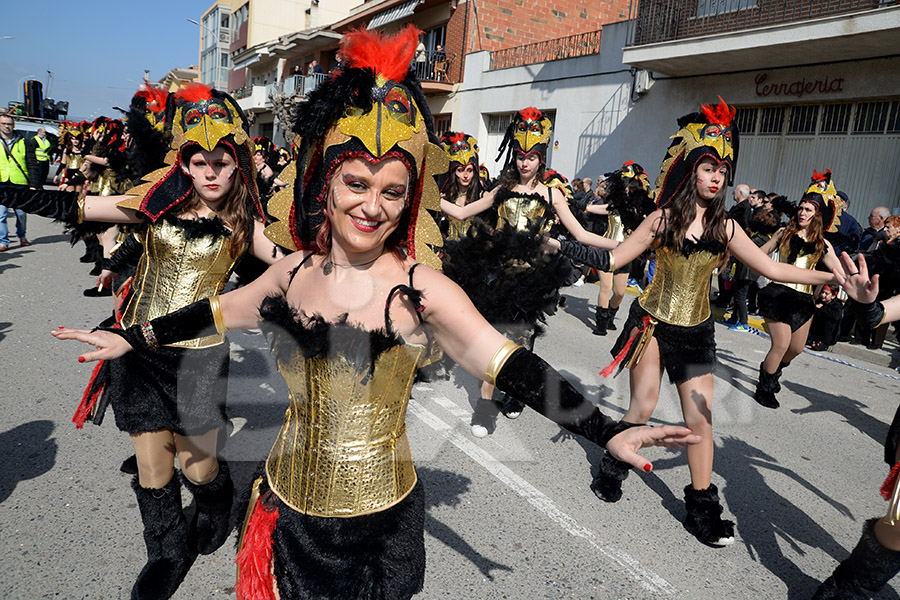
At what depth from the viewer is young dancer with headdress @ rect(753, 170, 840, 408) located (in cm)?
630

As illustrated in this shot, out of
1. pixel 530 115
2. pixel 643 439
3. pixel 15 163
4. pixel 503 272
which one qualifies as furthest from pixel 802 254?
pixel 15 163

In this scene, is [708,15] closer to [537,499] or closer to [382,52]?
[537,499]

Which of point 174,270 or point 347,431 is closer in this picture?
point 347,431

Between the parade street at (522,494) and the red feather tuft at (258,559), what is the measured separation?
0.33m

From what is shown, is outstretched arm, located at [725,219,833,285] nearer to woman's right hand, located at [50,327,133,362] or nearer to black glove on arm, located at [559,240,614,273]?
black glove on arm, located at [559,240,614,273]

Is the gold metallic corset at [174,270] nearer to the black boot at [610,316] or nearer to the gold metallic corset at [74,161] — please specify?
the black boot at [610,316]

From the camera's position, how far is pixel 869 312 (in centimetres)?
276

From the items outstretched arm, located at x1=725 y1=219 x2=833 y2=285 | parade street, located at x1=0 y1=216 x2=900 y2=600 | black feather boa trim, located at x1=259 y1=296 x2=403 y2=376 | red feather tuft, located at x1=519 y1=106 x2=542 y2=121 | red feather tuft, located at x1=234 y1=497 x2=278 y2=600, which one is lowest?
parade street, located at x1=0 y1=216 x2=900 y2=600

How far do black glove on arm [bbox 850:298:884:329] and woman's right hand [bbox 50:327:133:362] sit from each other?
3.10 m

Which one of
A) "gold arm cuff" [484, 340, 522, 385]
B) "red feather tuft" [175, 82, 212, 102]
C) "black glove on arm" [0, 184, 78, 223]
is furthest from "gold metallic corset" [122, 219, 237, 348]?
"gold arm cuff" [484, 340, 522, 385]

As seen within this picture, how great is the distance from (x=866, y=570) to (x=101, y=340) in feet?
11.1

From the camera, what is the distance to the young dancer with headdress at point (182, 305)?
9.33 ft

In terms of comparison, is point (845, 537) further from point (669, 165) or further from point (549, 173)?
point (549, 173)

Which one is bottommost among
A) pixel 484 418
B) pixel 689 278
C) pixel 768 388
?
pixel 484 418
